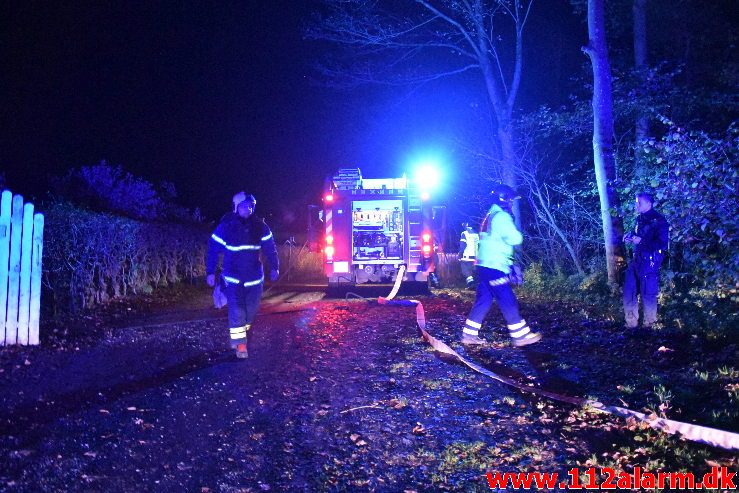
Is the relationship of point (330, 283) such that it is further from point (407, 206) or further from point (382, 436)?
point (382, 436)

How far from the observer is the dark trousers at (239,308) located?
5453 millimetres

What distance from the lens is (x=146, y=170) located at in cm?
2383

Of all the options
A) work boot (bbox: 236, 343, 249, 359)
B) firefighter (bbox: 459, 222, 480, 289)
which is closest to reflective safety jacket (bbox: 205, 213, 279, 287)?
work boot (bbox: 236, 343, 249, 359)

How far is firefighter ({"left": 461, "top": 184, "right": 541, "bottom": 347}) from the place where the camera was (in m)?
5.63

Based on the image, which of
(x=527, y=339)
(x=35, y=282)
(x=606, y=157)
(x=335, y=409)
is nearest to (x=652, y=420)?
(x=335, y=409)

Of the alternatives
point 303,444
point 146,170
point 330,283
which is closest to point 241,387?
point 303,444

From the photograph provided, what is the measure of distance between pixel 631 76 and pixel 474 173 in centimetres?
490

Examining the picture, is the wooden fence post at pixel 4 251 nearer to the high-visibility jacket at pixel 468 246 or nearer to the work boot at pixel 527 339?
the work boot at pixel 527 339

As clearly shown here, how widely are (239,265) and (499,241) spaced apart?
2.78 meters

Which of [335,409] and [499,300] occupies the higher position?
[499,300]

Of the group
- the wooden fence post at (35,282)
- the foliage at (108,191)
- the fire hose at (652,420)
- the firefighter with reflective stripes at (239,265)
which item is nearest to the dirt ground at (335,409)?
the fire hose at (652,420)

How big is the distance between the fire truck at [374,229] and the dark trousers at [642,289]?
18.6 feet

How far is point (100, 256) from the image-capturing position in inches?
338

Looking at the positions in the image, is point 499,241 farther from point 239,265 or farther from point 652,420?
point 239,265
